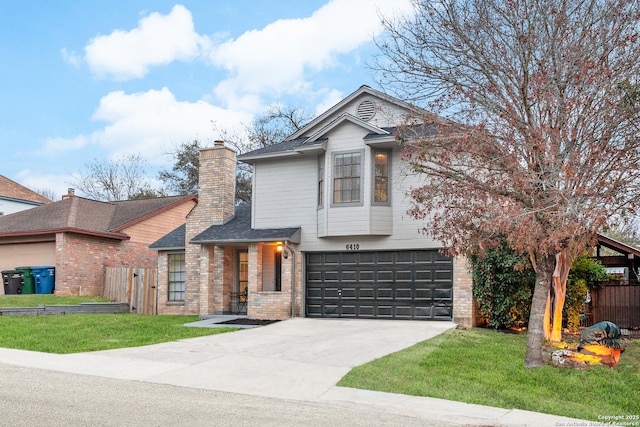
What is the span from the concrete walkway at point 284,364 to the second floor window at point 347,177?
156 inches

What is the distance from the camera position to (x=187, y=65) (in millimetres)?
22750

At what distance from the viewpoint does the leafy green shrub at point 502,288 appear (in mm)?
15766

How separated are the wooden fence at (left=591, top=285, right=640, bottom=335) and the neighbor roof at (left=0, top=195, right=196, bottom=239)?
18.7 m

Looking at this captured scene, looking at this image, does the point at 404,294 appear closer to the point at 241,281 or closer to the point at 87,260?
the point at 241,281

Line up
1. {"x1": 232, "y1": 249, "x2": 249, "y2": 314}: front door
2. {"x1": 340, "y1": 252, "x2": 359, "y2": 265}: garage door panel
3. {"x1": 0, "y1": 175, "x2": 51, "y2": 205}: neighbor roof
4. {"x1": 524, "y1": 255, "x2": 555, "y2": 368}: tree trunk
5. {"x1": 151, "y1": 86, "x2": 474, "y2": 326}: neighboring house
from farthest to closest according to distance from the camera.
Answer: {"x1": 0, "y1": 175, "x2": 51, "y2": 205}: neighbor roof
{"x1": 232, "y1": 249, "x2": 249, "y2": 314}: front door
{"x1": 340, "y1": 252, "x2": 359, "y2": 265}: garage door panel
{"x1": 151, "y1": 86, "x2": 474, "y2": 326}: neighboring house
{"x1": 524, "y1": 255, "x2": 555, "y2": 368}: tree trunk

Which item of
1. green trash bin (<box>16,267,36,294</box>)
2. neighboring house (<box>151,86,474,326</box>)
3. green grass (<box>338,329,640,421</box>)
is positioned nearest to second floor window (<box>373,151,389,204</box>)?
neighboring house (<box>151,86,474,326</box>)

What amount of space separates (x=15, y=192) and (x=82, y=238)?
59.6ft

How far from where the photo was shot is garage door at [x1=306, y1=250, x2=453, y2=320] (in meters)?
17.0

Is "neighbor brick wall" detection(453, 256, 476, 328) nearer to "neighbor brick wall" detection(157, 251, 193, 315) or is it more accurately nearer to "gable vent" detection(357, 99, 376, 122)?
"gable vent" detection(357, 99, 376, 122)

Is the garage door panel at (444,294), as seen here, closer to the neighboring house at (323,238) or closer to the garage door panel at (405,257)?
the neighboring house at (323,238)

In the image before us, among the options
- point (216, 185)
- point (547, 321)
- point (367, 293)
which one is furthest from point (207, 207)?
point (547, 321)

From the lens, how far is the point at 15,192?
3966 cm

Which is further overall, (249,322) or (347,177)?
(347,177)

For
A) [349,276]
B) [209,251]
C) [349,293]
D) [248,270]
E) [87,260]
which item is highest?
[209,251]
